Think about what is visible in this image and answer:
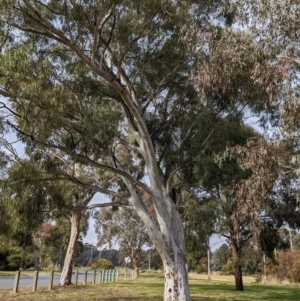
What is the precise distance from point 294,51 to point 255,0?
1.05 m

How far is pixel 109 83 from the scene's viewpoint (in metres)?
8.70

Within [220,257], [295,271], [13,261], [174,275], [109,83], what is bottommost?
[174,275]

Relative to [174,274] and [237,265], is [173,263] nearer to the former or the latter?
[174,274]

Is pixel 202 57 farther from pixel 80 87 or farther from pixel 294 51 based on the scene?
pixel 80 87

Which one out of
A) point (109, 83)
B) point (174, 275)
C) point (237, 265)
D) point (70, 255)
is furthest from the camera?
point (237, 265)

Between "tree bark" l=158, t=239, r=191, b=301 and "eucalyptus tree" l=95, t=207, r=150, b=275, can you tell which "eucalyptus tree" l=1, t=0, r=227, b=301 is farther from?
"eucalyptus tree" l=95, t=207, r=150, b=275

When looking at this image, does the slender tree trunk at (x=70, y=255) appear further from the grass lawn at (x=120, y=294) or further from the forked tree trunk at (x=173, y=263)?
the forked tree trunk at (x=173, y=263)

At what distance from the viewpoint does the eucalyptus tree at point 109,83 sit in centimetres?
780

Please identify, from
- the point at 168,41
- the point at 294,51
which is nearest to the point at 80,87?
the point at 168,41

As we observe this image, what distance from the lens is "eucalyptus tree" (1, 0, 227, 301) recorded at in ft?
25.6

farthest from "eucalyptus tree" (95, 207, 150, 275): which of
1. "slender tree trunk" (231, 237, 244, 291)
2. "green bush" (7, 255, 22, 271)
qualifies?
"slender tree trunk" (231, 237, 244, 291)

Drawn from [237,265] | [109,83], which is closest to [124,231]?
[237,265]

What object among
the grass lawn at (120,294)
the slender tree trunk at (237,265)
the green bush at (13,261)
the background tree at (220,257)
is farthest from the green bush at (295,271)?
the background tree at (220,257)

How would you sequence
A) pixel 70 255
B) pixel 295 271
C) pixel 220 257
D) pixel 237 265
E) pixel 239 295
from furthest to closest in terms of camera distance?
pixel 220 257
pixel 295 271
pixel 237 265
pixel 70 255
pixel 239 295
